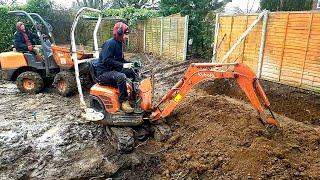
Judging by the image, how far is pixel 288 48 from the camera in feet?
25.7

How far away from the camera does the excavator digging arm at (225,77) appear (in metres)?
4.96

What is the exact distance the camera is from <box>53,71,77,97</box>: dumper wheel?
8641 mm

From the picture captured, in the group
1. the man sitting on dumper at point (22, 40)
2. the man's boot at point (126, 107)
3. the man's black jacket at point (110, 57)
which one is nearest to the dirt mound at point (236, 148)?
the man's boot at point (126, 107)

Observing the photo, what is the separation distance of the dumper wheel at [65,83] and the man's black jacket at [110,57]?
124 inches

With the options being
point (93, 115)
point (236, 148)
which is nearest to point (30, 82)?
point (93, 115)

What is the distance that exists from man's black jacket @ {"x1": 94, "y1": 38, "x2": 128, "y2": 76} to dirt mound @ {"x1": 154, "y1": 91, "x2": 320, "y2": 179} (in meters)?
1.63

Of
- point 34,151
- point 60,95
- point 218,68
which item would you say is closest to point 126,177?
point 34,151

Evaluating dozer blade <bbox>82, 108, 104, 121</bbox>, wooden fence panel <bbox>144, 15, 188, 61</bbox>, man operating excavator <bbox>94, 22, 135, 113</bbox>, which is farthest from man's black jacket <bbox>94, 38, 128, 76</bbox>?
wooden fence panel <bbox>144, 15, 188, 61</bbox>

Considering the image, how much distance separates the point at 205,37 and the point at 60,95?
20.8ft

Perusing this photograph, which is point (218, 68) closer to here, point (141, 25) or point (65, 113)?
point (65, 113)

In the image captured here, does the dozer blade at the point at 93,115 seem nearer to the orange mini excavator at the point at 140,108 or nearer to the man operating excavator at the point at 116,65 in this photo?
the orange mini excavator at the point at 140,108

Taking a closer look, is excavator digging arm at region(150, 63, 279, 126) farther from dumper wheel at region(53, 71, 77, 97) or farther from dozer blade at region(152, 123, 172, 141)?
dumper wheel at region(53, 71, 77, 97)

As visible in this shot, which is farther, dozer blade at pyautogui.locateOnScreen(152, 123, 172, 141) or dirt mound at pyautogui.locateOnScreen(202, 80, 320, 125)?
dirt mound at pyautogui.locateOnScreen(202, 80, 320, 125)

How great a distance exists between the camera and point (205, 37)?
12.4 metres
